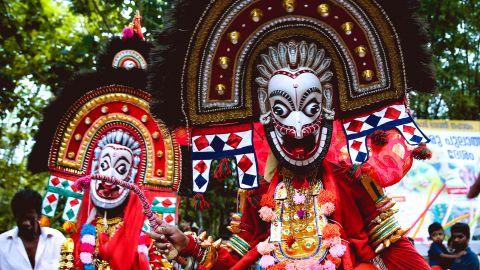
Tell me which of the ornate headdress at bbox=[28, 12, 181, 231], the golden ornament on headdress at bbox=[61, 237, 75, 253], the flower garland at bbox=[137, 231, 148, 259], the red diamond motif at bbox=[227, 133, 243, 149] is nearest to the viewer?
the red diamond motif at bbox=[227, 133, 243, 149]

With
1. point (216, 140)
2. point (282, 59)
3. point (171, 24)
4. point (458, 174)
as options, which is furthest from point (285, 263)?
point (458, 174)

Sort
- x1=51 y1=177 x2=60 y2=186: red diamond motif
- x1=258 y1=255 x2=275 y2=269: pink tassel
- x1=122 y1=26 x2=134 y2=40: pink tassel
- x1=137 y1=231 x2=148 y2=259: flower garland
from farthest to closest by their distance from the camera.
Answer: x1=122 y1=26 x2=134 y2=40: pink tassel < x1=51 y1=177 x2=60 y2=186: red diamond motif < x1=137 y1=231 x2=148 y2=259: flower garland < x1=258 y1=255 x2=275 y2=269: pink tassel

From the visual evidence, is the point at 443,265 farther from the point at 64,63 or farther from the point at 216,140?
the point at 64,63

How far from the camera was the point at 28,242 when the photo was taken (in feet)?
15.8

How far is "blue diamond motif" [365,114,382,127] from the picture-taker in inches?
144

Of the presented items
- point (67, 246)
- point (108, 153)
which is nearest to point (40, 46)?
point (108, 153)

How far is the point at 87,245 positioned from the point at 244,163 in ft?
8.63

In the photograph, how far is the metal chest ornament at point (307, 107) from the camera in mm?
3488

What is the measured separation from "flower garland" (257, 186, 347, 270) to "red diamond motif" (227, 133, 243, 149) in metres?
0.39

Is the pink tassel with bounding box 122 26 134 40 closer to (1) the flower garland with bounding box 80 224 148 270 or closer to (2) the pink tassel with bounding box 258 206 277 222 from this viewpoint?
(1) the flower garland with bounding box 80 224 148 270

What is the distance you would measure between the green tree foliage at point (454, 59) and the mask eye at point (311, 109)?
25.1 feet

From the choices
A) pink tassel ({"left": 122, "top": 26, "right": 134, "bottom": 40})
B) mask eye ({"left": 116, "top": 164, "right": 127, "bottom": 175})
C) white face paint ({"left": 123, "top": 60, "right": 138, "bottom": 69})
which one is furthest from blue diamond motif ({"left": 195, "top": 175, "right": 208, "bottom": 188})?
pink tassel ({"left": 122, "top": 26, "right": 134, "bottom": 40})

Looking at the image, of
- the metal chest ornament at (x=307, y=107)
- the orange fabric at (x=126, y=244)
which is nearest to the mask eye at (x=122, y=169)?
the orange fabric at (x=126, y=244)

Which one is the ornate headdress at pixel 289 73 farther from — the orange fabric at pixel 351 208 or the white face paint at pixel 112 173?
the white face paint at pixel 112 173
